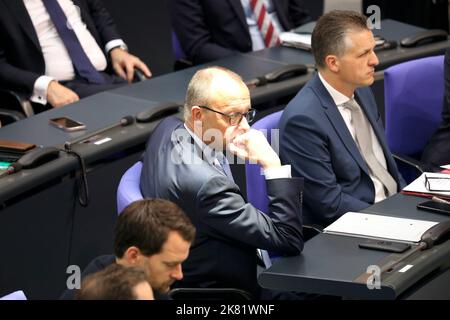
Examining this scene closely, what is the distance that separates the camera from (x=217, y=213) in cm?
303

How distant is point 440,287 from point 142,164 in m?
1.05

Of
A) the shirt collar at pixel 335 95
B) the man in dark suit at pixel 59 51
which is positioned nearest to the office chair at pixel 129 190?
the shirt collar at pixel 335 95

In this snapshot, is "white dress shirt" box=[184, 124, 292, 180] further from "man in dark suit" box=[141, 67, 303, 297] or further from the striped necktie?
the striped necktie

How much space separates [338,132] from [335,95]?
178 millimetres

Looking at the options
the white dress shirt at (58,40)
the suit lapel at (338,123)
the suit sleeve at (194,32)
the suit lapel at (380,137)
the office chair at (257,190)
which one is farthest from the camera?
the suit sleeve at (194,32)

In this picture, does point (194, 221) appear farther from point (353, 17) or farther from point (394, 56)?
point (394, 56)

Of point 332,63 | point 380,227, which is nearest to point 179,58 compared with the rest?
point 332,63

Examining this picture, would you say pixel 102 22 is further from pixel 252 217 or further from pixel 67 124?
pixel 252 217

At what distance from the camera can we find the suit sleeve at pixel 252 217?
3035 millimetres

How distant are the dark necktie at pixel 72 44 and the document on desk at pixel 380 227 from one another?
197cm

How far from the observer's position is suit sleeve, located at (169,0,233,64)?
17.4ft

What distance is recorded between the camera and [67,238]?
383cm

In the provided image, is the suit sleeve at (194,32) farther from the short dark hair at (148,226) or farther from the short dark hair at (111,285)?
the short dark hair at (111,285)
